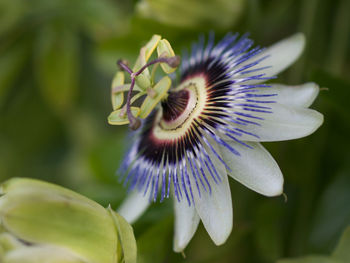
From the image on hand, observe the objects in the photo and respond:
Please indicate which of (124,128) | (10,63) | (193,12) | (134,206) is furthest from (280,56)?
(10,63)

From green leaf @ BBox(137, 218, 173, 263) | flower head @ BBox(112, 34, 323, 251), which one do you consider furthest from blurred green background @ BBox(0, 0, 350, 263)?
flower head @ BBox(112, 34, 323, 251)

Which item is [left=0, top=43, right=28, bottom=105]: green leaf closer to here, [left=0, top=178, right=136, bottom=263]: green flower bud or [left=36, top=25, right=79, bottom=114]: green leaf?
[left=36, top=25, right=79, bottom=114]: green leaf

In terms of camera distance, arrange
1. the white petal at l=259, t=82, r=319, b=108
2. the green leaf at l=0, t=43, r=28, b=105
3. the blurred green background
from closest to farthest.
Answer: the white petal at l=259, t=82, r=319, b=108, the blurred green background, the green leaf at l=0, t=43, r=28, b=105

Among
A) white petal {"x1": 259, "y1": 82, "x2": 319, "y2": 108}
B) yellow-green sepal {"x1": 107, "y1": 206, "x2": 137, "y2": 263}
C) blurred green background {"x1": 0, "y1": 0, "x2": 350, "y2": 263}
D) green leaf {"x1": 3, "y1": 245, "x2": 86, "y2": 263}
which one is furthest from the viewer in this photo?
blurred green background {"x1": 0, "y1": 0, "x2": 350, "y2": 263}

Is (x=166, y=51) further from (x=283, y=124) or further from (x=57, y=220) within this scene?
(x=57, y=220)

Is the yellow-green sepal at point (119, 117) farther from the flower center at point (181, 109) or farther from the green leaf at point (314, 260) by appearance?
the green leaf at point (314, 260)

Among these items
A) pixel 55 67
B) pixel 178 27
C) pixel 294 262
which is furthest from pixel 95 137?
pixel 294 262

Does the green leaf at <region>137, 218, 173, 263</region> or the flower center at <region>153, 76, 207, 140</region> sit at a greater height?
the flower center at <region>153, 76, 207, 140</region>
